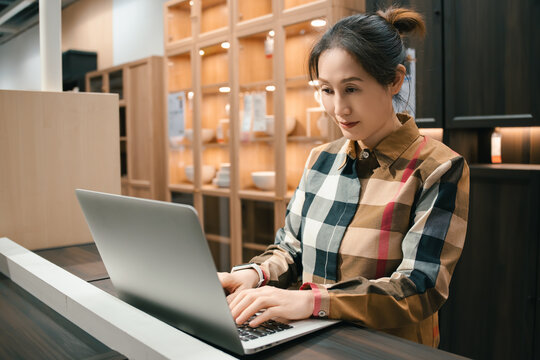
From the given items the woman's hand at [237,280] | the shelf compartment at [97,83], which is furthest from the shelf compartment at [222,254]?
the woman's hand at [237,280]

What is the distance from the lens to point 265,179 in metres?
3.24

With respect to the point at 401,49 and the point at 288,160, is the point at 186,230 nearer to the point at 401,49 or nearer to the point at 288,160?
the point at 401,49

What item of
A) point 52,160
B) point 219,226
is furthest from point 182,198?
point 52,160

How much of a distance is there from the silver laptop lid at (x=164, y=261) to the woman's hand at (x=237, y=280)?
0.64ft

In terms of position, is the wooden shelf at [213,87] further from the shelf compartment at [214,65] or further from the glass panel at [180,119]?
the glass panel at [180,119]

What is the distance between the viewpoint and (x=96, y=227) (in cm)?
85

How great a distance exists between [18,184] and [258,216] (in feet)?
6.17

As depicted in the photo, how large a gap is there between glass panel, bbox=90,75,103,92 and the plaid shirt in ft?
14.3

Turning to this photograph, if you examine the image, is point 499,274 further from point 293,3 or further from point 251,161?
point 293,3

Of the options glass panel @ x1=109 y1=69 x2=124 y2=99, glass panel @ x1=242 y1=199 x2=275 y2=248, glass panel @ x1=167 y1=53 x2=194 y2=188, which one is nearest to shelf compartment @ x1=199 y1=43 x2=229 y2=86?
glass panel @ x1=167 y1=53 x2=194 y2=188

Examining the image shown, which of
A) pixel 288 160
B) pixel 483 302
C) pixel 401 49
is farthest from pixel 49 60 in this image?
pixel 483 302

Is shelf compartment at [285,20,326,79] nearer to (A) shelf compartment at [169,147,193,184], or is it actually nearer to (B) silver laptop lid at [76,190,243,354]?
(A) shelf compartment at [169,147,193,184]

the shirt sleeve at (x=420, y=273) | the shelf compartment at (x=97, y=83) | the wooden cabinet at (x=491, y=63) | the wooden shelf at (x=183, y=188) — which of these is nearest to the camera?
the shirt sleeve at (x=420, y=273)

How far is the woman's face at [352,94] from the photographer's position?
1043 mm
